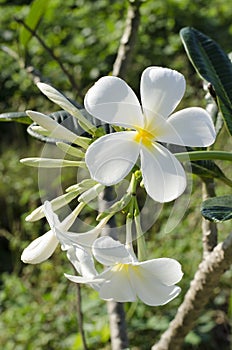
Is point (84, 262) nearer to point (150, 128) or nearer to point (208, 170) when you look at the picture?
point (150, 128)

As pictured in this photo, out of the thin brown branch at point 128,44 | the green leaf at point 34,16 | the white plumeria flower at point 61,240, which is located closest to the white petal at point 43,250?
the white plumeria flower at point 61,240

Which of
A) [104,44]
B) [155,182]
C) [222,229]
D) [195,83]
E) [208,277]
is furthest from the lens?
[104,44]

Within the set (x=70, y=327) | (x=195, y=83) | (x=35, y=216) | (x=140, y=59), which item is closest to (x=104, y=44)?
(x=140, y=59)

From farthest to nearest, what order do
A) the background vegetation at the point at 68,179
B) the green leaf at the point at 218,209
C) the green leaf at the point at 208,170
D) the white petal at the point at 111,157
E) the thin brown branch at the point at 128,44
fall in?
the background vegetation at the point at 68,179 → the thin brown branch at the point at 128,44 → the green leaf at the point at 208,170 → the green leaf at the point at 218,209 → the white petal at the point at 111,157

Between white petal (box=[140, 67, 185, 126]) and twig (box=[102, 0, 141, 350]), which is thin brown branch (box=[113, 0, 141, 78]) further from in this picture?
white petal (box=[140, 67, 185, 126])

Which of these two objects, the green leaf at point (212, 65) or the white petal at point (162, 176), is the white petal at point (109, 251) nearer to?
the white petal at point (162, 176)

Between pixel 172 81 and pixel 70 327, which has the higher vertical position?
pixel 172 81

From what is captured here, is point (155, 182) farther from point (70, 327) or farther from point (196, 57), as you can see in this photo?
point (70, 327)

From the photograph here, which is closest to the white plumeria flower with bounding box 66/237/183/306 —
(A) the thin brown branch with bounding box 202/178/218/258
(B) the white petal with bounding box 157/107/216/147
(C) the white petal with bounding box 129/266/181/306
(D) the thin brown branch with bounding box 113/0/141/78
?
(C) the white petal with bounding box 129/266/181/306
